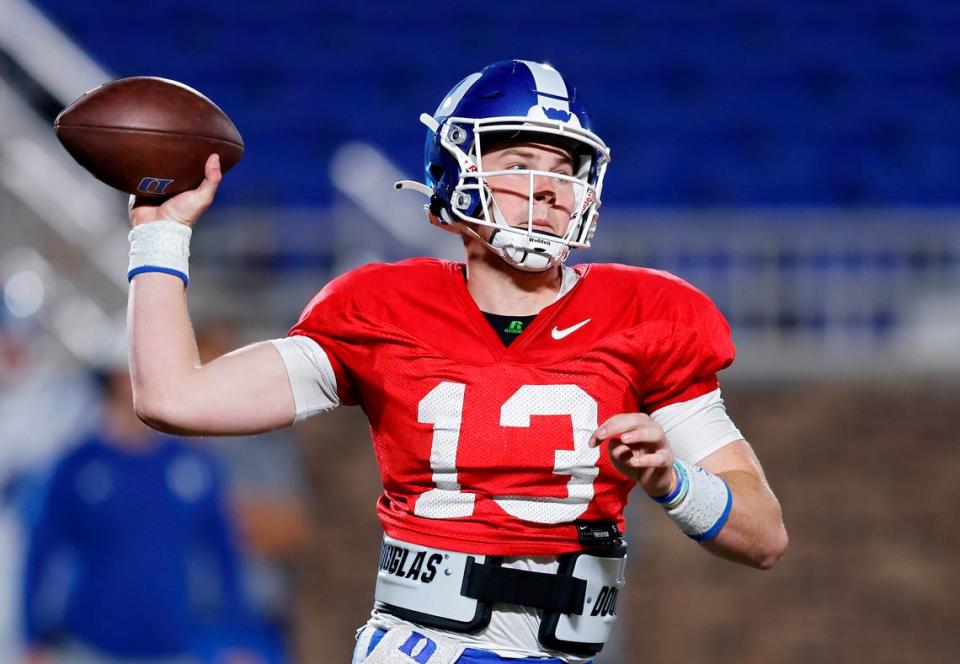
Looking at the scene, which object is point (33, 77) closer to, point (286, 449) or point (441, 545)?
point (286, 449)

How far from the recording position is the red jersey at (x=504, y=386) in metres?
2.35

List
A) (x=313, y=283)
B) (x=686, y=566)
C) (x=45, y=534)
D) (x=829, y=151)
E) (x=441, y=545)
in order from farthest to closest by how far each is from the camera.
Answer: (x=829, y=151) < (x=313, y=283) < (x=686, y=566) < (x=45, y=534) < (x=441, y=545)

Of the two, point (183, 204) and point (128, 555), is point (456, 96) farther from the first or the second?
point (128, 555)

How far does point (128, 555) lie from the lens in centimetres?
464

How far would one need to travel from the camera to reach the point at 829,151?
26.7 ft

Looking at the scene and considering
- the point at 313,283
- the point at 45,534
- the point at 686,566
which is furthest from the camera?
the point at 313,283

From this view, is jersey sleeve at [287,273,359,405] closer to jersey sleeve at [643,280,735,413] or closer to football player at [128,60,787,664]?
football player at [128,60,787,664]

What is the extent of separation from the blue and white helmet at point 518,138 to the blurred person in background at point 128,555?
236 centimetres

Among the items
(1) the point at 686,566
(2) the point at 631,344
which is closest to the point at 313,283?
(1) the point at 686,566

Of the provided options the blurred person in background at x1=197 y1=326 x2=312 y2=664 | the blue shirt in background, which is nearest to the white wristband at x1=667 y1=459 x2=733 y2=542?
the blue shirt in background

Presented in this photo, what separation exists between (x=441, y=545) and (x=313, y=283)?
174 inches

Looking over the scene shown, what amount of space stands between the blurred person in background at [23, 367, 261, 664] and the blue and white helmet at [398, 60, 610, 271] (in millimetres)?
2356

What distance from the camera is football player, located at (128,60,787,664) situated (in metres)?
2.33

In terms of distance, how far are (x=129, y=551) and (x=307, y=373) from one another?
243cm
